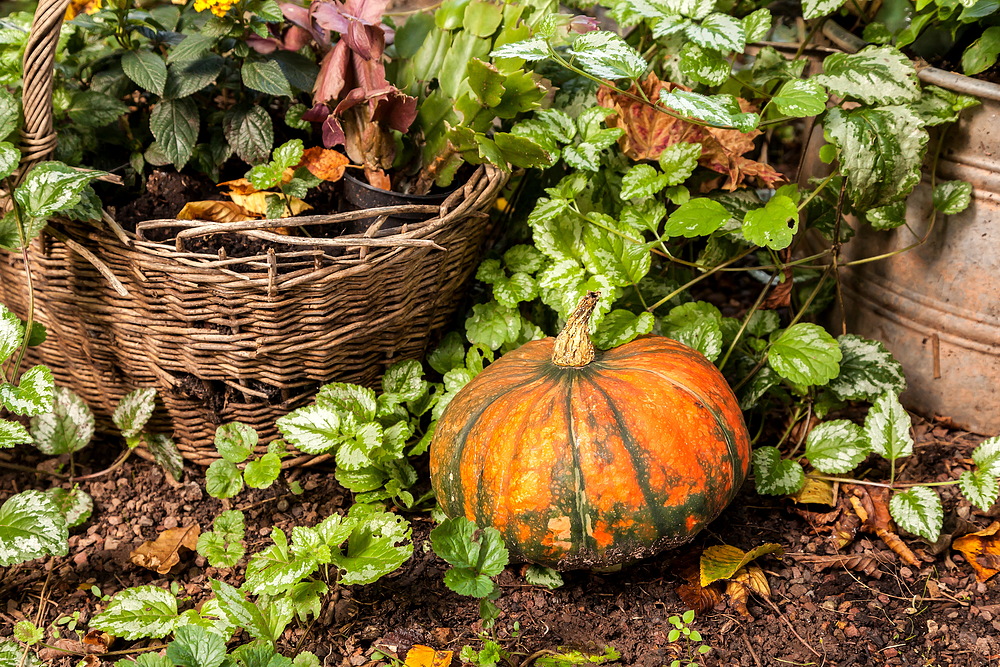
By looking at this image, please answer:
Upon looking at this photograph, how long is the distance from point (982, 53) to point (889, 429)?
2.41 ft

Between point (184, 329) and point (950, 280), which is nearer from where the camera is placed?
point (184, 329)

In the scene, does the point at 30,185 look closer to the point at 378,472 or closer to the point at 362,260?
the point at 362,260

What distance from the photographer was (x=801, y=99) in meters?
1.46

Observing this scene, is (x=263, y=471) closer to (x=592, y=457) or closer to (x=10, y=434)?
(x=10, y=434)

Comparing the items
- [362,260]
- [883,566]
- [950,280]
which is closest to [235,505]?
[362,260]

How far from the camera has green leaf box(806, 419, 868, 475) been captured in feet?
5.32

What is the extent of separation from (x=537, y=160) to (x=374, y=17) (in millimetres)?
426

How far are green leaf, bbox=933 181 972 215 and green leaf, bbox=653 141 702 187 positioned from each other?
473mm

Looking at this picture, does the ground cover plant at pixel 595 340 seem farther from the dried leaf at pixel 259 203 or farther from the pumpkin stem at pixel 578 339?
the pumpkin stem at pixel 578 339

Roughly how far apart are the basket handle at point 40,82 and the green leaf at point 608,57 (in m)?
0.86

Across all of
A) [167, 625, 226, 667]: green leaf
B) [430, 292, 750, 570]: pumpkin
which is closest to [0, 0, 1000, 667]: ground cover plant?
[167, 625, 226, 667]: green leaf

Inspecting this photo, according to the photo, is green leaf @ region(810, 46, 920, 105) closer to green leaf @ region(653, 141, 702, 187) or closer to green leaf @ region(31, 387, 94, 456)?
green leaf @ region(653, 141, 702, 187)

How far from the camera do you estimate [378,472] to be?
65.8 inches

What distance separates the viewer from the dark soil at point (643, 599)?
1.42m
